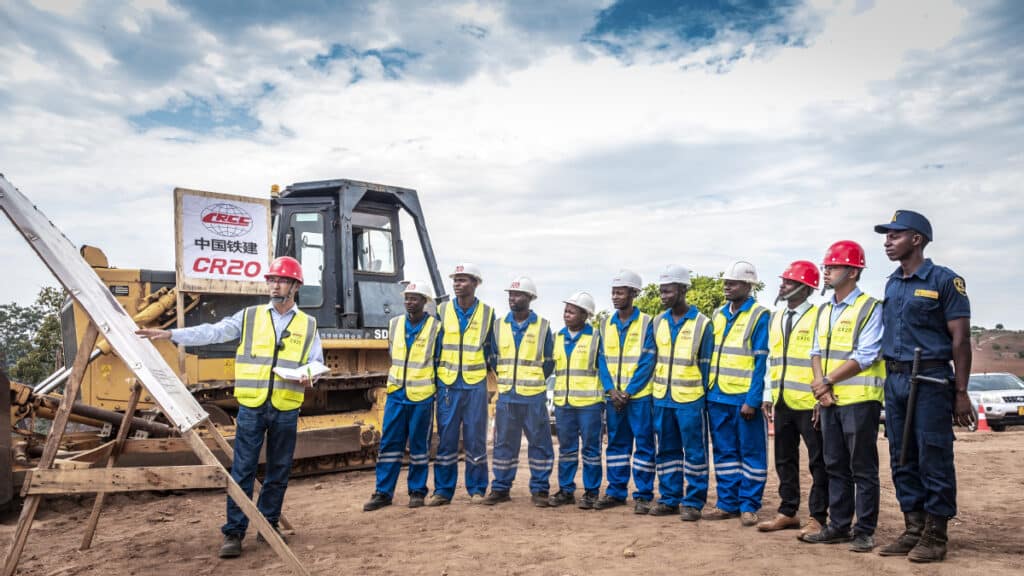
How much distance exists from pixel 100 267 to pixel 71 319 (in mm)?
787

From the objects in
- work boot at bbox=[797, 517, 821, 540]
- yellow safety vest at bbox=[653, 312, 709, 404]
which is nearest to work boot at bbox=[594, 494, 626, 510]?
yellow safety vest at bbox=[653, 312, 709, 404]

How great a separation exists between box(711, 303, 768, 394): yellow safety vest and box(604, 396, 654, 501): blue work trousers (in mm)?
813

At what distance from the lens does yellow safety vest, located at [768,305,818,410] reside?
6121mm

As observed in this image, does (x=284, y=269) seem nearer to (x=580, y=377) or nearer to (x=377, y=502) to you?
(x=377, y=502)

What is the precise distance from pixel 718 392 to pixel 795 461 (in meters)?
0.84

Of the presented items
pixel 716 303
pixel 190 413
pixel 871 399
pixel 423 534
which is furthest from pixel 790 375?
pixel 716 303

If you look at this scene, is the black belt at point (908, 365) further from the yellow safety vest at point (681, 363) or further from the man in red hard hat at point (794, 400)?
the yellow safety vest at point (681, 363)

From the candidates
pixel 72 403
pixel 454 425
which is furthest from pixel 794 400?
pixel 72 403

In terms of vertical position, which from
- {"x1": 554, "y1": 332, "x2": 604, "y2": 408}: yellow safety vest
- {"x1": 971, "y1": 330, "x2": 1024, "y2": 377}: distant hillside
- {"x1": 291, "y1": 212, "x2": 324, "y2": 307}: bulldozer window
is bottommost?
{"x1": 971, "y1": 330, "x2": 1024, "y2": 377}: distant hillside

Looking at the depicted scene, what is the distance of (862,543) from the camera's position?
A: 18.3 feet

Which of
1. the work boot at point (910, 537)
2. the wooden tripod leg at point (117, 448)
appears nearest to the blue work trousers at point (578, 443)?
the work boot at point (910, 537)

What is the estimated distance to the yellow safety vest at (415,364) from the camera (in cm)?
773

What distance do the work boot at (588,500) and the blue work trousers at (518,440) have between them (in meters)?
0.44

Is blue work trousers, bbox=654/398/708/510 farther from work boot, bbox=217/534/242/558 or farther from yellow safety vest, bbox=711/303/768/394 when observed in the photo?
work boot, bbox=217/534/242/558
